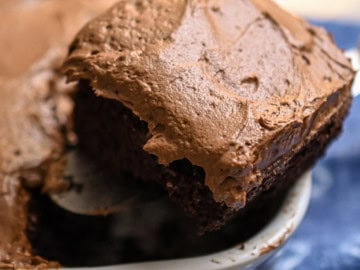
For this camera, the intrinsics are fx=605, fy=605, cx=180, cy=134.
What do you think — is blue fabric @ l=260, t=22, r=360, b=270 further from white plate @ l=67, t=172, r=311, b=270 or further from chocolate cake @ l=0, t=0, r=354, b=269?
chocolate cake @ l=0, t=0, r=354, b=269

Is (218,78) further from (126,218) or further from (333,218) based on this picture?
(333,218)

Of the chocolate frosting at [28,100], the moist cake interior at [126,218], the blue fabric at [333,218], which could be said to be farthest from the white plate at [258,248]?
the chocolate frosting at [28,100]

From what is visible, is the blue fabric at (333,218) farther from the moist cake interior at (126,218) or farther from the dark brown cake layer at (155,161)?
the dark brown cake layer at (155,161)

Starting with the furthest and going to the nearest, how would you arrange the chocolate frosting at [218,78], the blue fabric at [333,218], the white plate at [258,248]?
the blue fabric at [333,218]
the white plate at [258,248]
the chocolate frosting at [218,78]

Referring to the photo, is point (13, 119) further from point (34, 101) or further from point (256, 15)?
point (256, 15)

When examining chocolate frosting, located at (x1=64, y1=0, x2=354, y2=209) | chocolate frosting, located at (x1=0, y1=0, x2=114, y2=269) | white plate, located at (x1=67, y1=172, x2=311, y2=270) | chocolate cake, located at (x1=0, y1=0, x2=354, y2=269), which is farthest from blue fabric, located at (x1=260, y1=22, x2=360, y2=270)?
chocolate frosting, located at (x1=0, y1=0, x2=114, y2=269)

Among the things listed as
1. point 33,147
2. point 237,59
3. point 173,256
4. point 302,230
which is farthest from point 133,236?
point 237,59
